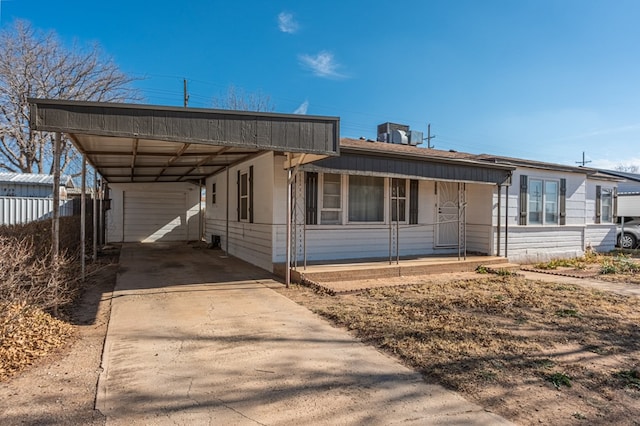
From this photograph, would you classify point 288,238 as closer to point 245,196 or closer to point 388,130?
point 245,196

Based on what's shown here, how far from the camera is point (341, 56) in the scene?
18328 mm

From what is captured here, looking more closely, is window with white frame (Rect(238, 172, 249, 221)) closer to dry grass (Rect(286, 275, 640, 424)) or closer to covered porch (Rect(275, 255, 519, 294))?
covered porch (Rect(275, 255, 519, 294))

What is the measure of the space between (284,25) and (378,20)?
261 inches

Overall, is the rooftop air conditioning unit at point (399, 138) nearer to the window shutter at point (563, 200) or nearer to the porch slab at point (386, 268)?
the window shutter at point (563, 200)

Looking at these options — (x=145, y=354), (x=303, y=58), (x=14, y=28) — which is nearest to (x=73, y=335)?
(x=145, y=354)

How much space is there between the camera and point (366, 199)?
9.61m

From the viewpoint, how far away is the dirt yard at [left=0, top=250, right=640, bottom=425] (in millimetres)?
2943

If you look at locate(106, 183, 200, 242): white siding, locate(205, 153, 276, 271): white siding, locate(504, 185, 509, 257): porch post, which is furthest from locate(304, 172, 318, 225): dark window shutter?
locate(106, 183, 200, 242): white siding

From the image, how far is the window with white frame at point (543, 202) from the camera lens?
11406 millimetres

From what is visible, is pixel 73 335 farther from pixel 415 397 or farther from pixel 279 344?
pixel 415 397

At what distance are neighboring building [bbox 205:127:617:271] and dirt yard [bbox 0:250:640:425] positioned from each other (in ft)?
7.18

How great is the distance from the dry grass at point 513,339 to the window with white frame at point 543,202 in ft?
14.6

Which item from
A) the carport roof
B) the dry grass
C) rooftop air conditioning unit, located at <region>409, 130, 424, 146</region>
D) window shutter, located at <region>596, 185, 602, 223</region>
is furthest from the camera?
rooftop air conditioning unit, located at <region>409, 130, 424, 146</region>

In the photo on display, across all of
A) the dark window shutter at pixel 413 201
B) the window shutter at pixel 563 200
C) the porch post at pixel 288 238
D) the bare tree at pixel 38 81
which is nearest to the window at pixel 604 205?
the window shutter at pixel 563 200
